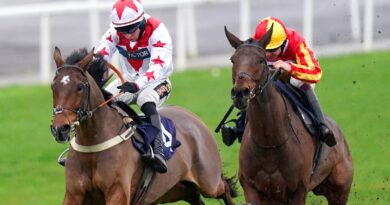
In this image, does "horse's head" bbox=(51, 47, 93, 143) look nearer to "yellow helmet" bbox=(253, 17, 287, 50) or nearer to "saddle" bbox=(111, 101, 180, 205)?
"saddle" bbox=(111, 101, 180, 205)

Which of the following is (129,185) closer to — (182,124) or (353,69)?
(182,124)

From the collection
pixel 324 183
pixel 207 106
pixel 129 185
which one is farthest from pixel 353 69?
pixel 129 185

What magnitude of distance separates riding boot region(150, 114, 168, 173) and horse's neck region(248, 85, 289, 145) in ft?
2.51

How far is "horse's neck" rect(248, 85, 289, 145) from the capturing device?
10.1 meters

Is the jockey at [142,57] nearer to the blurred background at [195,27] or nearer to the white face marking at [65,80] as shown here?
the white face marking at [65,80]

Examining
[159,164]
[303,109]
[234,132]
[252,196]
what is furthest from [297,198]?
[159,164]

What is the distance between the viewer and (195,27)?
2305 cm

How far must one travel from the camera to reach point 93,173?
9.98 m

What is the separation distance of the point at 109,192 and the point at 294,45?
76.5 inches

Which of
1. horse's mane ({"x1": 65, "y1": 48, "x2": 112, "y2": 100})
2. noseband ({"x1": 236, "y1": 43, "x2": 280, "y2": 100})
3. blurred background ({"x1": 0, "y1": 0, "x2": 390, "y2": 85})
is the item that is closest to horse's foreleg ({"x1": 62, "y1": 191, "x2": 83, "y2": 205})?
horse's mane ({"x1": 65, "y1": 48, "x2": 112, "y2": 100})

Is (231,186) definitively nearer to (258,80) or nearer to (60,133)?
(258,80)

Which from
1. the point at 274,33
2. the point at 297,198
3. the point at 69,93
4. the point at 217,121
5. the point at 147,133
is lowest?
the point at 217,121

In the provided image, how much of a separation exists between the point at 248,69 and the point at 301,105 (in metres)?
1.34

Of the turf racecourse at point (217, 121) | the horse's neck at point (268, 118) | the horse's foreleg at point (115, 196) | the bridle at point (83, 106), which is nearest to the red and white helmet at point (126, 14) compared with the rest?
the bridle at point (83, 106)
